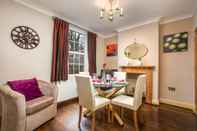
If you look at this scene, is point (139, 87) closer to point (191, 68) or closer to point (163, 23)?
point (191, 68)

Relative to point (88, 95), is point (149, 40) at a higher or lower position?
higher

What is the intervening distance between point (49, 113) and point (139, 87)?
6.10ft

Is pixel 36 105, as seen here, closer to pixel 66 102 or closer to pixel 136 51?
pixel 66 102

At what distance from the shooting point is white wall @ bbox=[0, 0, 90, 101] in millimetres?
2260

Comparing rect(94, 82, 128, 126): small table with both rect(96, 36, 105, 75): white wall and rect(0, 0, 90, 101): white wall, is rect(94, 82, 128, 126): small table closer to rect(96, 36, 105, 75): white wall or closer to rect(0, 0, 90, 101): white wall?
rect(0, 0, 90, 101): white wall

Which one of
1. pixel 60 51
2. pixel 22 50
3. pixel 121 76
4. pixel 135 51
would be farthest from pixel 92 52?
pixel 22 50

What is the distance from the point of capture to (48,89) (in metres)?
2.46

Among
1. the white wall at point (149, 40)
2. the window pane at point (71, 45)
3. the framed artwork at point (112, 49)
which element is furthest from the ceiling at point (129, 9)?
the framed artwork at point (112, 49)

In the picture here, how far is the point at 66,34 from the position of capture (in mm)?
3383

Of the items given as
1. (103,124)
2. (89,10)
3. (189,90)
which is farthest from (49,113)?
(189,90)

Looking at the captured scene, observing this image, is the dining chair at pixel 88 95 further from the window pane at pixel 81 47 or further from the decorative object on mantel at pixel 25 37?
the window pane at pixel 81 47

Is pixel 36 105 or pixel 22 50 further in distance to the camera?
pixel 22 50

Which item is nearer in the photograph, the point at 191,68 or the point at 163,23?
the point at 191,68

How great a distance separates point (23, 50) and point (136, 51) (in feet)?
10.8
